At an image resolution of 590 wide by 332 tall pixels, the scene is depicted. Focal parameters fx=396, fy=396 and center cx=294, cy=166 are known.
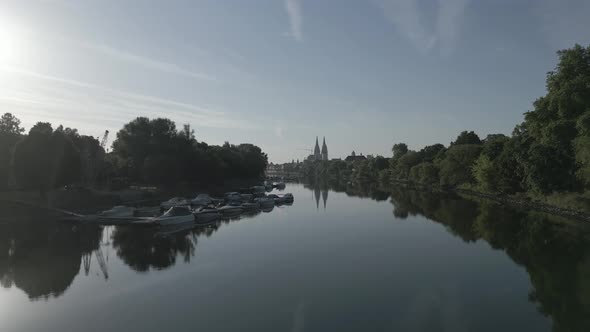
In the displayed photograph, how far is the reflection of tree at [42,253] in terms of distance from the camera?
20328 millimetres

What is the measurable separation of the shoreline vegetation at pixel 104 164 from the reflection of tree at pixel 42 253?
7342 millimetres

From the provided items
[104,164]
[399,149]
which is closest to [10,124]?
[104,164]

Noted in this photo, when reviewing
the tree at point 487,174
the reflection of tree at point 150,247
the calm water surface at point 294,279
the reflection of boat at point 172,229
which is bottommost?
the calm water surface at point 294,279

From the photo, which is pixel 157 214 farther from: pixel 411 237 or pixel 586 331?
pixel 586 331

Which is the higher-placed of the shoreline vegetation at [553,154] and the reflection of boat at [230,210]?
the shoreline vegetation at [553,154]

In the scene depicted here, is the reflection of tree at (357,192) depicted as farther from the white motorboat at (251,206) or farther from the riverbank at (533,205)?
the riverbank at (533,205)

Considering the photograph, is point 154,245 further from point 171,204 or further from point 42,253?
point 171,204

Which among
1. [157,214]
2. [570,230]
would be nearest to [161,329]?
[157,214]

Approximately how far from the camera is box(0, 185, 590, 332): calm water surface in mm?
15695

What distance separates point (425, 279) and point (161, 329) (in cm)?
1380

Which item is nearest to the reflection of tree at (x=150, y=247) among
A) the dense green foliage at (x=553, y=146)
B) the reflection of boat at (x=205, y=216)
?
the reflection of boat at (x=205, y=216)

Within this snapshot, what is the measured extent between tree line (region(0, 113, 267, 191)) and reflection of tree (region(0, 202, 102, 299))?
730 centimetres

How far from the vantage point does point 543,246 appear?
97.2 feet

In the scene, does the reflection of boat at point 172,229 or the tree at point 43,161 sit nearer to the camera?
the reflection of boat at point 172,229
